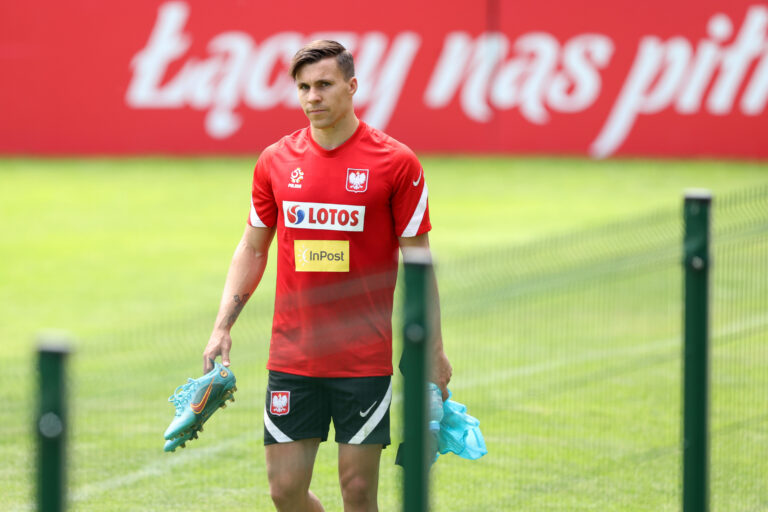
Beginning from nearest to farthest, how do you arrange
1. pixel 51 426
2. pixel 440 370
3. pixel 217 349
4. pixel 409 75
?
pixel 51 426 → pixel 440 370 → pixel 217 349 → pixel 409 75

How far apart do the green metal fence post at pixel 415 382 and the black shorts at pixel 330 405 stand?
4.86 feet

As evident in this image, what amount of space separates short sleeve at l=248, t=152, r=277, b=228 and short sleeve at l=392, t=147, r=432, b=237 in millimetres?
512

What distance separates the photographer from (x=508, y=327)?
1092 cm

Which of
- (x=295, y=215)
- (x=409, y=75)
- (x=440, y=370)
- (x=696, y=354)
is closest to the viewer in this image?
(x=696, y=354)

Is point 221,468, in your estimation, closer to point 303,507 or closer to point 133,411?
point 133,411

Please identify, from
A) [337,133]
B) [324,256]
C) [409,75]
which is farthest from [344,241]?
[409,75]

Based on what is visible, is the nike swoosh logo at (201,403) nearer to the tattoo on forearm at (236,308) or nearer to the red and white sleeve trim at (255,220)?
the tattoo on forearm at (236,308)

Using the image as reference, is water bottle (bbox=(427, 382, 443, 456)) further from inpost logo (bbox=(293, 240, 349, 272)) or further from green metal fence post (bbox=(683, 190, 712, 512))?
green metal fence post (bbox=(683, 190, 712, 512))

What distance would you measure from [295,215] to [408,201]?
1.40ft

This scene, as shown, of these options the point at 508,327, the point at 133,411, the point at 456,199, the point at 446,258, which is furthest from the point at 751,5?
the point at 133,411

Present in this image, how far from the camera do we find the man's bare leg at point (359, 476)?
15.7ft

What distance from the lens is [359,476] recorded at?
4.78 m

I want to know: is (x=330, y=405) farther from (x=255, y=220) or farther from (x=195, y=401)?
(x=255, y=220)

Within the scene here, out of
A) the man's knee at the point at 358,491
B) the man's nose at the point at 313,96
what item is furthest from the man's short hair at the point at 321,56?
the man's knee at the point at 358,491
